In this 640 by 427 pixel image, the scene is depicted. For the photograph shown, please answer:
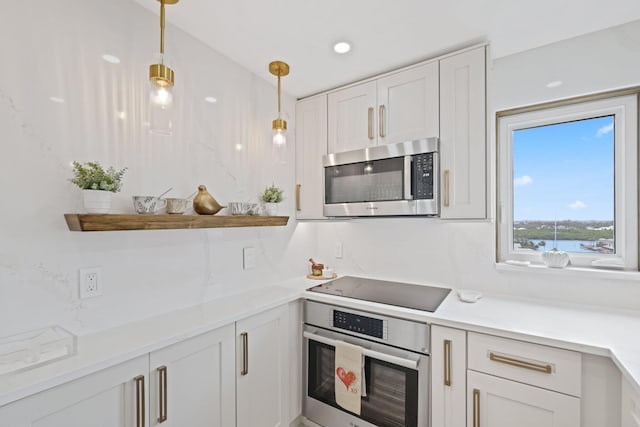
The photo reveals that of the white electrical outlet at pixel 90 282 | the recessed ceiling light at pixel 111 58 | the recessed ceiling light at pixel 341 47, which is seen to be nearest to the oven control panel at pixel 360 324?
the white electrical outlet at pixel 90 282

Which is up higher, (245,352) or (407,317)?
(407,317)

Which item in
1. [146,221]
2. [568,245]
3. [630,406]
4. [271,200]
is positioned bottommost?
[630,406]

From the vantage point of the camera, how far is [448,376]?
1.46 m

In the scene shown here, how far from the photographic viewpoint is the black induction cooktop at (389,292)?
1732mm

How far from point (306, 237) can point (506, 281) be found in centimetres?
148

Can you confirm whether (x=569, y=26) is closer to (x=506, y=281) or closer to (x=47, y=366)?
(x=506, y=281)

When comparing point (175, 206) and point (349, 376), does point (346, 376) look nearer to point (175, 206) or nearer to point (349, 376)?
point (349, 376)

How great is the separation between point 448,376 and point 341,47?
1.85 meters

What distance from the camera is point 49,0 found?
1.20 meters

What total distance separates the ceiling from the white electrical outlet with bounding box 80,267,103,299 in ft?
4.21

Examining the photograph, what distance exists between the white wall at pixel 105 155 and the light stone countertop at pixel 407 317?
0.16m

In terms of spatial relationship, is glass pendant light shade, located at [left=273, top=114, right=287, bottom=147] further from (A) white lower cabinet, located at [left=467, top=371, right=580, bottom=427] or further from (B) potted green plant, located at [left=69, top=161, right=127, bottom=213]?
(A) white lower cabinet, located at [left=467, top=371, right=580, bottom=427]

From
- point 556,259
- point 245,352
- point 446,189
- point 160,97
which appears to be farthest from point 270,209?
point 556,259

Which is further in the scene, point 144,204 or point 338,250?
point 338,250
